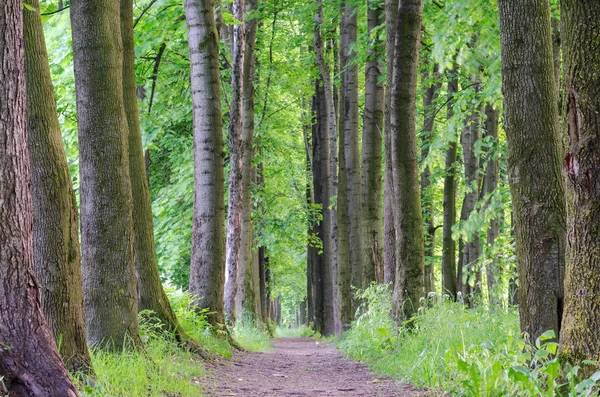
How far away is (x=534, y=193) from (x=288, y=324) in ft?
298

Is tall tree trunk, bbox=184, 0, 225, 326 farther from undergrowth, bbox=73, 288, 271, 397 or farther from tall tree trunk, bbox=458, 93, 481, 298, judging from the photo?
tall tree trunk, bbox=458, 93, 481, 298

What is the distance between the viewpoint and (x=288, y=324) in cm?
9444

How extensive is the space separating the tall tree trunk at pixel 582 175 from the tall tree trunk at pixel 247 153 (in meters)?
10.7

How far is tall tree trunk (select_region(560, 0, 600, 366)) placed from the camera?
4.15m

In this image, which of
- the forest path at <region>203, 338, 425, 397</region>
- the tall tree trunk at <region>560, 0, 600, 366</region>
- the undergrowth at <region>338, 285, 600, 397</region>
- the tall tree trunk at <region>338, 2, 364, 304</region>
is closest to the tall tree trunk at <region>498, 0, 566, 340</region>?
the undergrowth at <region>338, 285, 600, 397</region>

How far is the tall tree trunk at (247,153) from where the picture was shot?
14.8 m

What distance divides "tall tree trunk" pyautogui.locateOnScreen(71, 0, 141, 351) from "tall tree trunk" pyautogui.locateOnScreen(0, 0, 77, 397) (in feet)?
8.95

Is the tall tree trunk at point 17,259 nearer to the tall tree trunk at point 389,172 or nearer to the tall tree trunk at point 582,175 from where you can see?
the tall tree trunk at point 582,175

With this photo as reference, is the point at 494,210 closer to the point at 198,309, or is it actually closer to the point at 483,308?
the point at 483,308

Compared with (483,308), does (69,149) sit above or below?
above

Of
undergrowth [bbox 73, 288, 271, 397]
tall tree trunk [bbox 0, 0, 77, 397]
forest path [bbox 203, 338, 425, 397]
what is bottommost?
forest path [bbox 203, 338, 425, 397]

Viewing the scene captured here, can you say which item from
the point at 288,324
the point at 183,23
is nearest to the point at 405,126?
the point at 183,23

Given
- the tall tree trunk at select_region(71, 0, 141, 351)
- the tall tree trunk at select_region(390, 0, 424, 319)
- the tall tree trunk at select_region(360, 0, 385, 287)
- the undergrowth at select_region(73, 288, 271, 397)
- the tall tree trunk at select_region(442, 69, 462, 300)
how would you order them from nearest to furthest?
the undergrowth at select_region(73, 288, 271, 397)
the tall tree trunk at select_region(71, 0, 141, 351)
the tall tree trunk at select_region(390, 0, 424, 319)
the tall tree trunk at select_region(360, 0, 385, 287)
the tall tree trunk at select_region(442, 69, 462, 300)

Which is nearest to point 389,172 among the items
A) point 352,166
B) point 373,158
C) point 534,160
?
point 373,158
